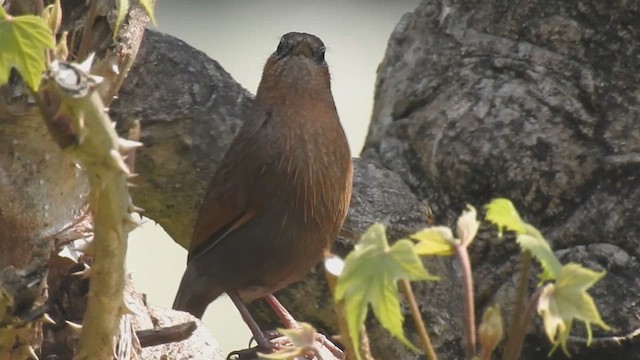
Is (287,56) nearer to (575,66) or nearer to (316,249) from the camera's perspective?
(316,249)

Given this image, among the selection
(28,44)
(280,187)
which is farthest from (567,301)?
(280,187)

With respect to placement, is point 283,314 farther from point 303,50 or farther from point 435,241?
point 435,241

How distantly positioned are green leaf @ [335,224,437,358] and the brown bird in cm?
111

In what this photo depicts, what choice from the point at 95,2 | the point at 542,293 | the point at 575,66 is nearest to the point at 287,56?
the point at 575,66

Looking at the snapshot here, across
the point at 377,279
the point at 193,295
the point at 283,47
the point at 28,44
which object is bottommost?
the point at 193,295

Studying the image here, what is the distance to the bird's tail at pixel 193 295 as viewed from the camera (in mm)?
2100

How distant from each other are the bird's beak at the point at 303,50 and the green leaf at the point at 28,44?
120cm

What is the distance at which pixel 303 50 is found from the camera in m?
1.98

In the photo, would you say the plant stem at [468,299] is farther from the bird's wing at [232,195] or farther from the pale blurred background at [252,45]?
the pale blurred background at [252,45]

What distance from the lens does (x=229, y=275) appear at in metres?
2.03

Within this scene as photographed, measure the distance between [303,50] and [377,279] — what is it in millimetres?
1290

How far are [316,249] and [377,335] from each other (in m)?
0.39

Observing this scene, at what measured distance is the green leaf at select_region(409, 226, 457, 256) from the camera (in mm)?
779

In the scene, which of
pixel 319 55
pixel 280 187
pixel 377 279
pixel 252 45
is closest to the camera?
pixel 377 279
